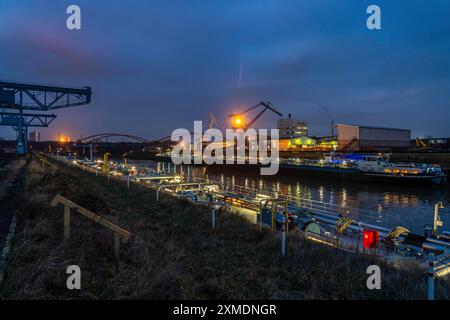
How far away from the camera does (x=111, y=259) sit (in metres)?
5.84

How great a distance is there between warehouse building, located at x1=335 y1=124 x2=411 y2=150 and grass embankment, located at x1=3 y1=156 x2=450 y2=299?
333 ft

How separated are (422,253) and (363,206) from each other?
74.2ft

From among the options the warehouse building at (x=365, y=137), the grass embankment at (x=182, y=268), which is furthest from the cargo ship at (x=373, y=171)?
the grass embankment at (x=182, y=268)

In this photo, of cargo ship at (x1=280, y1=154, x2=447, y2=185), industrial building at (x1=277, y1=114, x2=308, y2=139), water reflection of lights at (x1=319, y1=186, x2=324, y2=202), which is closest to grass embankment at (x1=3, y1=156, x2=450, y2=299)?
water reflection of lights at (x1=319, y1=186, x2=324, y2=202)

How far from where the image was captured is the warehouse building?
99.1 meters

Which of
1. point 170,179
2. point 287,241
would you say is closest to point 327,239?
point 287,241

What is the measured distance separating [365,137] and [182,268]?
112 metres

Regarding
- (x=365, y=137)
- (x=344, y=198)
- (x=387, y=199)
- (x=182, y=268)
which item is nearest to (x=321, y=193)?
(x=344, y=198)

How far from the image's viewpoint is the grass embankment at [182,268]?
453cm

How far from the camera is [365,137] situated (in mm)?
100812

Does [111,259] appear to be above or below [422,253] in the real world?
above

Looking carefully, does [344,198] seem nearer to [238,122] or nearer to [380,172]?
[380,172]

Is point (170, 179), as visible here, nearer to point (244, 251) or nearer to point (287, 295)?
point (244, 251)

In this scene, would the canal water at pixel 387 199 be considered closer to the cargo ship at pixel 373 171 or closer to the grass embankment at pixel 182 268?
the cargo ship at pixel 373 171
